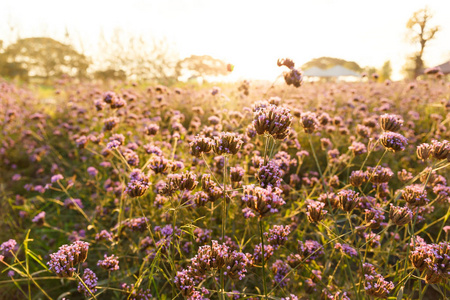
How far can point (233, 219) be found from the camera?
3.07 m

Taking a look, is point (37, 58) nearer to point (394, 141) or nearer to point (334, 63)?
point (394, 141)

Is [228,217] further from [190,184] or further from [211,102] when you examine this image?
[211,102]

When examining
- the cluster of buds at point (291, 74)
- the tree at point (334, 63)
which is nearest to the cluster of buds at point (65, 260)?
the cluster of buds at point (291, 74)

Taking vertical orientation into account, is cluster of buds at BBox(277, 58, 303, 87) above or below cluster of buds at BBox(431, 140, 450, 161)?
above

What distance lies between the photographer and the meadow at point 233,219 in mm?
1748

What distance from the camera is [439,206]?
13.0 feet

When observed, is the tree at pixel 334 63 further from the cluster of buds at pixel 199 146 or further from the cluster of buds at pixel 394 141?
the cluster of buds at pixel 199 146

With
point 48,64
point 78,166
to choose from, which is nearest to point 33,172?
point 78,166

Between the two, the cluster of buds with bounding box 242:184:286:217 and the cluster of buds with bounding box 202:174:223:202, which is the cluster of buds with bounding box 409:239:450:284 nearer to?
the cluster of buds with bounding box 242:184:286:217

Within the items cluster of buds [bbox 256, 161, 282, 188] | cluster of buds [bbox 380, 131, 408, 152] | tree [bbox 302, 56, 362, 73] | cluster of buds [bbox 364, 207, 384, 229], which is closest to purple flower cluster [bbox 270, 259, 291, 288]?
cluster of buds [bbox 364, 207, 384, 229]

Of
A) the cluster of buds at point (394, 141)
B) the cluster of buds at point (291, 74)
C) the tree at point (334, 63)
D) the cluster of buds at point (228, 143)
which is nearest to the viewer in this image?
the cluster of buds at point (228, 143)

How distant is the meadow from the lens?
5.74ft

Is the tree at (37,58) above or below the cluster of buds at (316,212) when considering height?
above

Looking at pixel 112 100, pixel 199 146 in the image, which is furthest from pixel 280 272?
A: pixel 112 100
